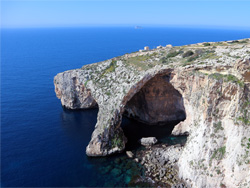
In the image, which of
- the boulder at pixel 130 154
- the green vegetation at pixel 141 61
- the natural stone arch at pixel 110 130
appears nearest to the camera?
the boulder at pixel 130 154

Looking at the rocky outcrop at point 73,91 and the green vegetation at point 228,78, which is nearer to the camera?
the green vegetation at point 228,78

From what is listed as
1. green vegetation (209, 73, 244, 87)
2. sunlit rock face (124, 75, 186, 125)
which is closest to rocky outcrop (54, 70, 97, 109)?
sunlit rock face (124, 75, 186, 125)

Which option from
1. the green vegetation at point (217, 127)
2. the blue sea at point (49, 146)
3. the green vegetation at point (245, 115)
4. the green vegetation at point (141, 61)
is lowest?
the blue sea at point (49, 146)

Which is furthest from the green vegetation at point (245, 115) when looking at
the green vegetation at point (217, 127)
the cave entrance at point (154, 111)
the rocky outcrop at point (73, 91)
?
the rocky outcrop at point (73, 91)

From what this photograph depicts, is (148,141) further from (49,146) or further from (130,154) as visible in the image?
(49,146)

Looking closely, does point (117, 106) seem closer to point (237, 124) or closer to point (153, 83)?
point (153, 83)

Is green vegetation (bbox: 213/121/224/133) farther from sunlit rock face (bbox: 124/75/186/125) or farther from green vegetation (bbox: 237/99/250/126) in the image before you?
sunlit rock face (bbox: 124/75/186/125)

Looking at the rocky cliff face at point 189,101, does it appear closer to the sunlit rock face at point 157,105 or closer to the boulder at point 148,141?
the sunlit rock face at point 157,105
